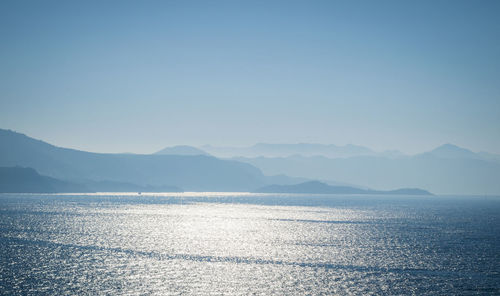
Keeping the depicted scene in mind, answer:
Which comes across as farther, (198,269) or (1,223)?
(1,223)

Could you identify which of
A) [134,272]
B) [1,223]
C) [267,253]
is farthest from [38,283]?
[1,223]

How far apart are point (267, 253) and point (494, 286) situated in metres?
41.0

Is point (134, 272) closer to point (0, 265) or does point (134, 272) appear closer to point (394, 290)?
point (0, 265)

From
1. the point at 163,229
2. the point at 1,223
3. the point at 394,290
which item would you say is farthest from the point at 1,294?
the point at 1,223

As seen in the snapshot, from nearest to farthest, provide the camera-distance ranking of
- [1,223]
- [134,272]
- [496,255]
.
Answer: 1. [134,272]
2. [496,255]
3. [1,223]

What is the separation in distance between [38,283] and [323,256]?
1963 inches

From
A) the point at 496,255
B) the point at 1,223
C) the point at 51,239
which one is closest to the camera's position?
the point at 496,255

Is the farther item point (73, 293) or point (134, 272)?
point (134, 272)

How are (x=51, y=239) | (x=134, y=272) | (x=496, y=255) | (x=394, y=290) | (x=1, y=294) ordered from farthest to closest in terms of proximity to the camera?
1. (x=51, y=239)
2. (x=496, y=255)
3. (x=134, y=272)
4. (x=394, y=290)
5. (x=1, y=294)

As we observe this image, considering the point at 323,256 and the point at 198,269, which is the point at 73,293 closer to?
the point at 198,269

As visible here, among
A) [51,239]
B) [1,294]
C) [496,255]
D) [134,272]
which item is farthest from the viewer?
[51,239]

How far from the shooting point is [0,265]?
6444 centimetres

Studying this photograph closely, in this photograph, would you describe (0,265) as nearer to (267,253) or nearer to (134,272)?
(134,272)

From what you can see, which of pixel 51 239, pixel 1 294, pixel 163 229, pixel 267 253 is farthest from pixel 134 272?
pixel 163 229
